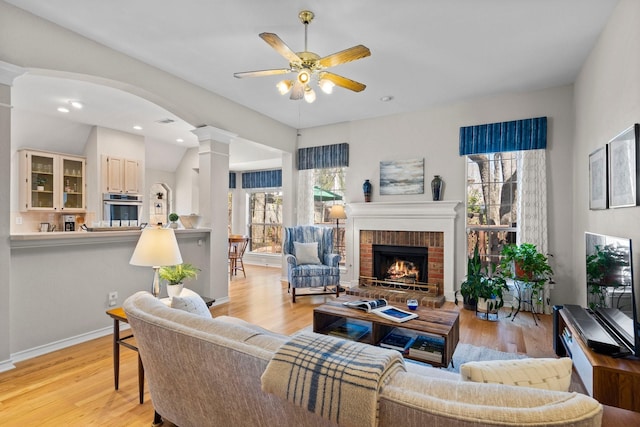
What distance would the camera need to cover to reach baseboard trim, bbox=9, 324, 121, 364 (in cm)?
272

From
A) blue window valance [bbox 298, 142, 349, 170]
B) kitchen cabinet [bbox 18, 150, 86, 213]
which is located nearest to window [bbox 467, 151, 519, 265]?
blue window valance [bbox 298, 142, 349, 170]

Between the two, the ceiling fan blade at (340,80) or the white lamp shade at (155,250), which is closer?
the white lamp shade at (155,250)

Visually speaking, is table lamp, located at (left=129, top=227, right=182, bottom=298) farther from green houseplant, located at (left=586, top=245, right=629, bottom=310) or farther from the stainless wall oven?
the stainless wall oven

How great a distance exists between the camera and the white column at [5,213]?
2504 millimetres

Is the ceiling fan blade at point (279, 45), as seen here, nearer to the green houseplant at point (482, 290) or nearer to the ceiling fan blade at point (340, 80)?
the ceiling fan blade at point (340, 80)

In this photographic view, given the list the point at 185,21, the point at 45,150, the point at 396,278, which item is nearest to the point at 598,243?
the point at 396,278

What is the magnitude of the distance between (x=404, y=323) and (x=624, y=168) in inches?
76.9

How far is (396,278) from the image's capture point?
515cm

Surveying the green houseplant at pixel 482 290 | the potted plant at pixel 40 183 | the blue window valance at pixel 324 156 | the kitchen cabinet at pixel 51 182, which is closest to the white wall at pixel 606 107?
the green houseplant at pixel 482 290

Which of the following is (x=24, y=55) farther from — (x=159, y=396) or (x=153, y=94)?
(x=159, y=396)

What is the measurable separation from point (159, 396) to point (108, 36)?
308cm

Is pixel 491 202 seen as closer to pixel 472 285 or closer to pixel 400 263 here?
pixel 472 285

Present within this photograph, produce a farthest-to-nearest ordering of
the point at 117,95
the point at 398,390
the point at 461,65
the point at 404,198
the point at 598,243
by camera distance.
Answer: the point at 404,198 < the point at 117,95 < the point at 461,65 < the point at 598,243 < the point at 398,390

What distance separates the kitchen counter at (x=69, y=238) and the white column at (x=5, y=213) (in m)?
0.12
